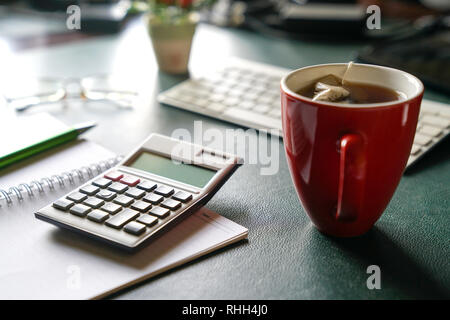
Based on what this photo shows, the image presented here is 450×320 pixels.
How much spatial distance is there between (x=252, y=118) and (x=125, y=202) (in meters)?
0.26

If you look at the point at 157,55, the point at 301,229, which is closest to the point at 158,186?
the point at 301,229

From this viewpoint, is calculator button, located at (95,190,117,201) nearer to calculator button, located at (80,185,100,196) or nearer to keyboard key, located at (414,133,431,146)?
calculator button, located at (80,185,100,196)

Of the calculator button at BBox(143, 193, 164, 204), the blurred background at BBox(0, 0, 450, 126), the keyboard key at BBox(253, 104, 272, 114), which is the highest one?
the blurred background at BBox(0, 0, 450, 126)

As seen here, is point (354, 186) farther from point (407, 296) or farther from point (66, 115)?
point (66, 115)

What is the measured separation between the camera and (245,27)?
1.09 meters

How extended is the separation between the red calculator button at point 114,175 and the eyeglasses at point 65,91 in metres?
0.26

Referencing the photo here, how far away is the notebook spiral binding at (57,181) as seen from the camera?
1.46 feet

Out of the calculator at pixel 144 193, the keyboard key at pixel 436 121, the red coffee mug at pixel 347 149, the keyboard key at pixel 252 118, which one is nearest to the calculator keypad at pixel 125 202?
the calculator at pixel 144 193

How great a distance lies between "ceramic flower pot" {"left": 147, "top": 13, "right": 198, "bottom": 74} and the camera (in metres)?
0.75

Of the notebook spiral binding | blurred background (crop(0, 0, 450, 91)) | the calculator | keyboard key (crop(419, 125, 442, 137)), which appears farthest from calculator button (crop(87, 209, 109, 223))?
blurred background (crop(0, 0, 450, 91))

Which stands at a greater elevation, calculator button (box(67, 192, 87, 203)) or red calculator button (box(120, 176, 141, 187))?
red calculator button (box(120, 176, 141, 187))

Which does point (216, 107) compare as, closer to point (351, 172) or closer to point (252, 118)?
point (252, 118)

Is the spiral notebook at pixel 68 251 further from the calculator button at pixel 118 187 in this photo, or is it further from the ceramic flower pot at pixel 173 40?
the ceramic flower pot at pixel 173 40
